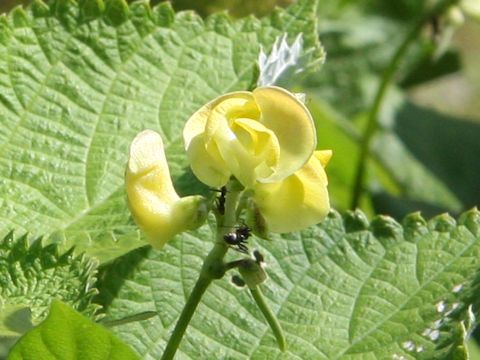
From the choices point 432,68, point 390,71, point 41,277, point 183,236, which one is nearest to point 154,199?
point 41,277

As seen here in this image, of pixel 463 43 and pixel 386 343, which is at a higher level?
pixel 463 43

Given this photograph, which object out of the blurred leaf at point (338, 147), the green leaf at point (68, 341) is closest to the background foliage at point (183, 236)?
the green leaf at point (68, 341)

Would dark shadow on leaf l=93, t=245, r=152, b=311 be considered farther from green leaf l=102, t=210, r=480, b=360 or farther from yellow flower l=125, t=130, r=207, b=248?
yellow flower l=125, t=130, r=207, b=248

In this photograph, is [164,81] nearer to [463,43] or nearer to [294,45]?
[294,45]

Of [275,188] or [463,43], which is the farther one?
[463,43]

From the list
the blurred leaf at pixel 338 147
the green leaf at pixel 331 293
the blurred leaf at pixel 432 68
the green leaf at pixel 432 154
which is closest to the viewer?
the green leaf at pixel 331 293

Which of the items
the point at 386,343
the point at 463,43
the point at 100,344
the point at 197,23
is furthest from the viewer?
the point at 463,43

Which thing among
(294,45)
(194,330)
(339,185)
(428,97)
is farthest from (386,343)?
Answer: (428,97)

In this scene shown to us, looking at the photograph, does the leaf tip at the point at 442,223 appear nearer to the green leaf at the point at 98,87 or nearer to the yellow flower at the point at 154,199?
the green leaf at the point at 98,87

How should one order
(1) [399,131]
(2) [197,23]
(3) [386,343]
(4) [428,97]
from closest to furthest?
(3) [386,343] < (2) [197,23] < (1) [399,131] < (4) [428,97]
